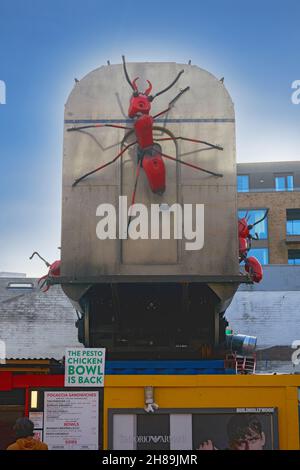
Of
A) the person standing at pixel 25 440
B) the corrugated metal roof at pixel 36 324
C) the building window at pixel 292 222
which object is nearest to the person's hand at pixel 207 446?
the person standing at pixel 25 440

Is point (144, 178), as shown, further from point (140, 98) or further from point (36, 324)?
point (36, 324)

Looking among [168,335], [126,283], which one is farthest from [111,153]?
[168,335]

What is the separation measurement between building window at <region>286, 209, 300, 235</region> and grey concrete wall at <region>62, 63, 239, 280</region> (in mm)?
37945

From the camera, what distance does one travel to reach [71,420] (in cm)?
641

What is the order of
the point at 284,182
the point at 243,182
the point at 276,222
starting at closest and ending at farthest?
the point at 276,222 → the point at 284,182 → the point at 243,182

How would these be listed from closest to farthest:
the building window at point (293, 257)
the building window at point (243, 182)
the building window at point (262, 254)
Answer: the building window at point (262, 254)
the building window at point (293, 257)
the building window at point (243, 182)

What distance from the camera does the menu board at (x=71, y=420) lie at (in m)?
6.34

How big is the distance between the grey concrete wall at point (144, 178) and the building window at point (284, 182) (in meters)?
42.0

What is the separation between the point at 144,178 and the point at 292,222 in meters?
39.0

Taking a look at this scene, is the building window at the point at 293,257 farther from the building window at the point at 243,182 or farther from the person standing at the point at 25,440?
the person standing at the point at 25,440

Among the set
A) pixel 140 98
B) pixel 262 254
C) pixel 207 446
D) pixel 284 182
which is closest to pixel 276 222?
pixel 262 254

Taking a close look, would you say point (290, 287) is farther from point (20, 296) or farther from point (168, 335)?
point (168, 335)

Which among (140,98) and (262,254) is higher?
(262,254)

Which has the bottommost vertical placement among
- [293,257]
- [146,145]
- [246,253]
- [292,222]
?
[246,253]
